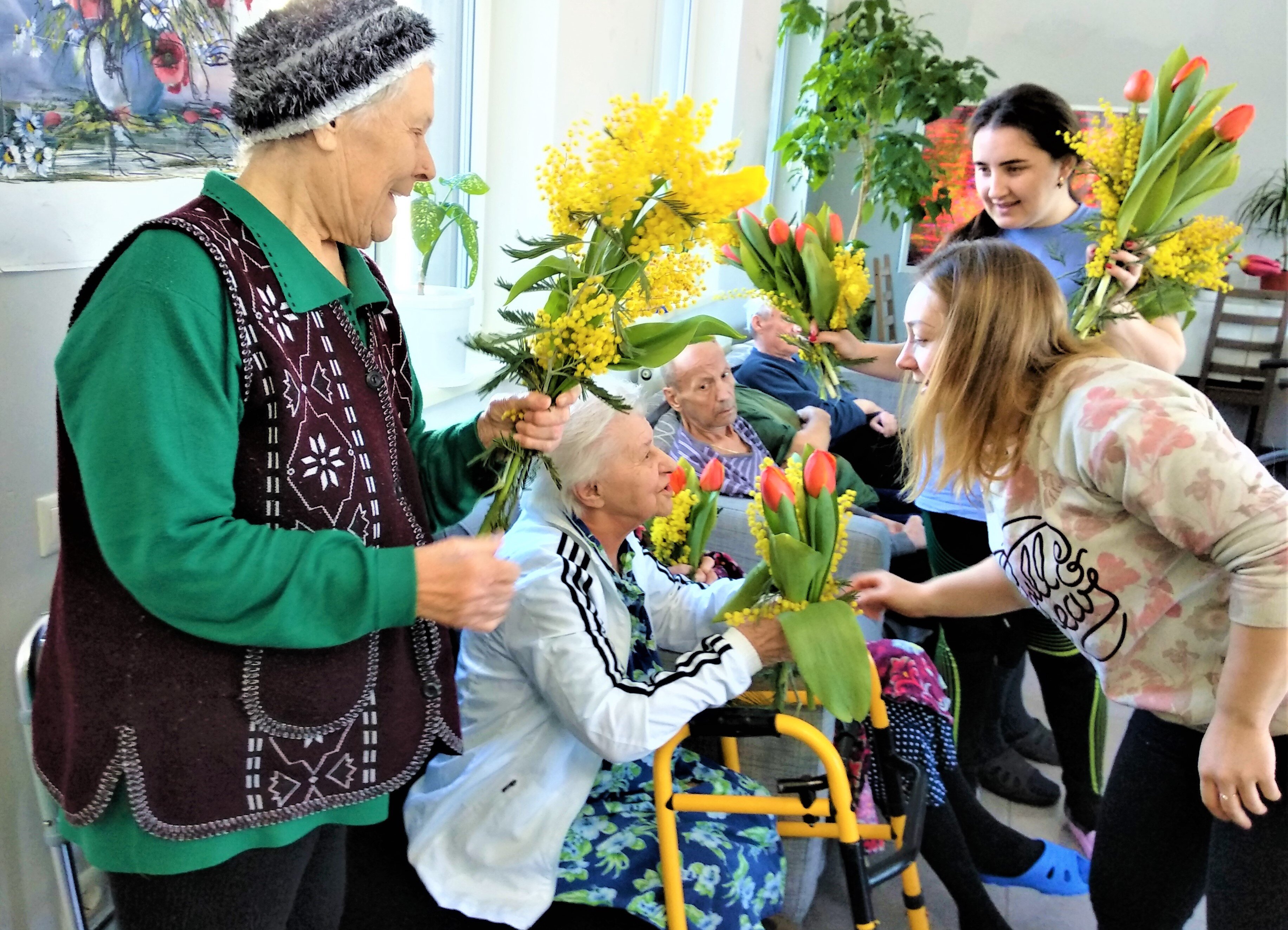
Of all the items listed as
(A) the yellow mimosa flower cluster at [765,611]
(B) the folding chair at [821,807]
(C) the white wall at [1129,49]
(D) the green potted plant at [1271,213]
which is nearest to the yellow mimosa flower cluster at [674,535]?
(A) the yellow mimosa flower cluster at [765,611]

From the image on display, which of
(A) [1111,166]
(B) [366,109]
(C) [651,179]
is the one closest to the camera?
(B) [366,109]

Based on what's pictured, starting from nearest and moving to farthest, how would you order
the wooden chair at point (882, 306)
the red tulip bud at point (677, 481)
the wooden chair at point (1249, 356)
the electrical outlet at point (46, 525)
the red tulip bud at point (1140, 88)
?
the electrical outlet at point (46, 525)
the red tulip bud at point (677, 481)
the red tulip bud at point (1140, 88)
the wooden chair at point (1249, 356)
the wooden chair at point (882, 306)

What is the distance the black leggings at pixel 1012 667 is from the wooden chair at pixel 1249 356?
498 cm

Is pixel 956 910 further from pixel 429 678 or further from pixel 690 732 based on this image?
pixel 429 678

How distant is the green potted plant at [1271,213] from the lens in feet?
21.4

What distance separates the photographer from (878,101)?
5.21 m

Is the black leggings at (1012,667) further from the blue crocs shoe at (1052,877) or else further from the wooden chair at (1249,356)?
the wooden chair at (1249,356)

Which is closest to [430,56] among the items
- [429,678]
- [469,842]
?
[429,678]

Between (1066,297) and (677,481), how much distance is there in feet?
3.64

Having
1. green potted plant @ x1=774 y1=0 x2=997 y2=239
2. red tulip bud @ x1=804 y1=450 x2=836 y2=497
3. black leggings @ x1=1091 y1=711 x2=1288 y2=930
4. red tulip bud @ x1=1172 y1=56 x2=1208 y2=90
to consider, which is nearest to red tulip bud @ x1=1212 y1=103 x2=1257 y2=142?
red tulip bud @ x1=1172 y1=56 x2=1208 y2=90

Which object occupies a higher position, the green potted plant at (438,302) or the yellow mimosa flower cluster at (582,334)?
the yellow mimosa flower cluster at (582,334)

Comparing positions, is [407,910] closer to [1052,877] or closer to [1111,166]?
[1052,877]

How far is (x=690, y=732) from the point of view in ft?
4.83

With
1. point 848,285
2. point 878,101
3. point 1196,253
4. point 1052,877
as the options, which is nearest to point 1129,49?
point 878,101
